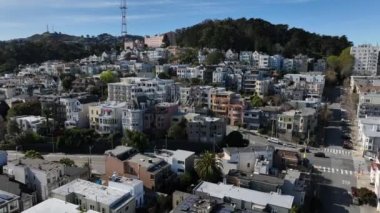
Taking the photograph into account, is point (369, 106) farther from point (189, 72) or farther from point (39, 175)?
point (39, 175)

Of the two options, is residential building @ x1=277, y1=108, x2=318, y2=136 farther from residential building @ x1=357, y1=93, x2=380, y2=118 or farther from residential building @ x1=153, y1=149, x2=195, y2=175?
residential building @ x1=153, y1=149, x2=195, y2=175

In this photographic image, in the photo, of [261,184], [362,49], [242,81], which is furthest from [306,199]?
[362,49]

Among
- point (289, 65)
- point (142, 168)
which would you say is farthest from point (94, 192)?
point (289, 65)

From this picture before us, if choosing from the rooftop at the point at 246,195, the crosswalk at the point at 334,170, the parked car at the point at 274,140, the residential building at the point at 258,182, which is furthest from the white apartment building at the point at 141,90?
the rooftop at the point at 246,195

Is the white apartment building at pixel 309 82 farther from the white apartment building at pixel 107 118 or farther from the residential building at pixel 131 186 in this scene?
the residential building at pixel 131 186

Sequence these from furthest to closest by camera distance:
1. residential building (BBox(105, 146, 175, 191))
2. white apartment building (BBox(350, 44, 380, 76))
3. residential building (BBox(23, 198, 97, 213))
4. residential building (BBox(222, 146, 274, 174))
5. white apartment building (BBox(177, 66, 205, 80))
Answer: white apartment building (BBox(350, 44, 380, 76)) → white apartment building (BBox(177, 66, 205, 80)) → residential building (BBox(222, 146, 274, 174)) → residential building (BBox(105, 146, 175, 191)) → residential building (BBox(23, 198, 97, 213))

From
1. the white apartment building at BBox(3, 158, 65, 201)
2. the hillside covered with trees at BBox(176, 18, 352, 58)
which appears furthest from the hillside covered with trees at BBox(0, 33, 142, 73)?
the white apartment building at BBox(3, 158, 65, 201)

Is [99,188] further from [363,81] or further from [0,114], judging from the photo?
[363,81]
